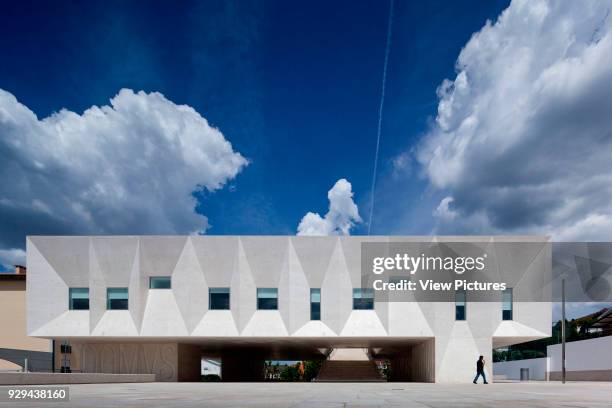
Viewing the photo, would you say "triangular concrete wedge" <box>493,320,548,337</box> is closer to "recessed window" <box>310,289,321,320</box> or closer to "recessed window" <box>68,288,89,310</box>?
"recessed window" <box>310,289,321,320</box>

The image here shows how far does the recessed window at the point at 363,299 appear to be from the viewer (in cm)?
3011

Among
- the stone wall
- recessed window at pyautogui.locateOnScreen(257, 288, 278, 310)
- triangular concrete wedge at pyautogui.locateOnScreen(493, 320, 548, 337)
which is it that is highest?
recessed window at pyautogui.locateOnScreen(257, 288, 278, 310)

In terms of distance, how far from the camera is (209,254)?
30.7m

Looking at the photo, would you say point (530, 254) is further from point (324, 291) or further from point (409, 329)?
point (324, 291)

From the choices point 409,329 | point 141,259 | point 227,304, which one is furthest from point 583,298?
point 141,259

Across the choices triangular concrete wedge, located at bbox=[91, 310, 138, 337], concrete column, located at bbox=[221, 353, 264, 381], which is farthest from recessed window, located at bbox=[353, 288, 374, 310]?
concrete column, located at bbox=[221, 353, 264, 381]

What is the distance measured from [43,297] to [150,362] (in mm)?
8093

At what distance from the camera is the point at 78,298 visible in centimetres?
3086

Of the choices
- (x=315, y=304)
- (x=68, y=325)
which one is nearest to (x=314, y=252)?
(x=315, y=304)

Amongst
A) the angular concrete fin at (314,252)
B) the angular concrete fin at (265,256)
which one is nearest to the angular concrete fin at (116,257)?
the angular concrete fin at (265,256)

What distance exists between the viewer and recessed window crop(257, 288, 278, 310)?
30.1 meters

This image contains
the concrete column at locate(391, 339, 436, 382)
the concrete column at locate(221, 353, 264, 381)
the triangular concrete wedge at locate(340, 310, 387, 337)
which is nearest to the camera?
the triangular concrete wedge at locate(340, 310, 387, 337)

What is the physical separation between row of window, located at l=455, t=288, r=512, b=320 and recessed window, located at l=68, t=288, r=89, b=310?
23.3 metres

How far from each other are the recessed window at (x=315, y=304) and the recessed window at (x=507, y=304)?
11.6 metres
